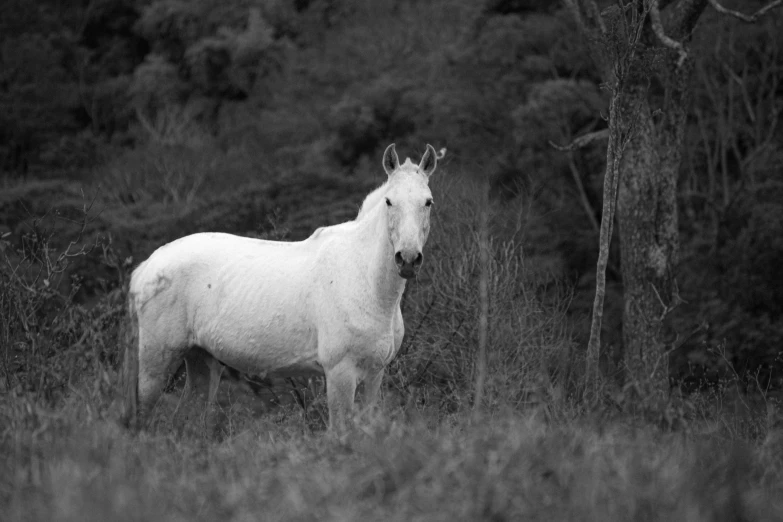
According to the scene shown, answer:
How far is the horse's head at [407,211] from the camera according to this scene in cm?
618

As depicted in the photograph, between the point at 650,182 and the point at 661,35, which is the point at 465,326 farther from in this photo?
the point at 661,35

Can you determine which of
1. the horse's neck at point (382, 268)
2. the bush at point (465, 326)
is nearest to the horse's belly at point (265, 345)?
the horse's neck at point (382, 268)

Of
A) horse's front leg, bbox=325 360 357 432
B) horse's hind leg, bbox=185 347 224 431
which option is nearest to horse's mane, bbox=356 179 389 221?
horse's front leg, bbox=325 360 357 432

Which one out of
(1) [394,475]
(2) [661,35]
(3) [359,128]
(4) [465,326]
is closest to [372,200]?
(1) [394,475]

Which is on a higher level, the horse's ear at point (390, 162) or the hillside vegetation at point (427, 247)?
the horse's ear at point (390, 162)

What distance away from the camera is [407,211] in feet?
20.8

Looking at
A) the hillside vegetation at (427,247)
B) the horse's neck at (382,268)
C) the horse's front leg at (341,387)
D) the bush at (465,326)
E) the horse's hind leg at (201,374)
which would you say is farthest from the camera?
the bush at (465,326)

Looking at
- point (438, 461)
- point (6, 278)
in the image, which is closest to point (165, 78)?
point (6, 278)

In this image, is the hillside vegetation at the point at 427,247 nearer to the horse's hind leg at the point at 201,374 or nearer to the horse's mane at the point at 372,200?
the horse's hind leg at the point at 201,374

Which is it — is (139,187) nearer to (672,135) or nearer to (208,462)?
(672,135)

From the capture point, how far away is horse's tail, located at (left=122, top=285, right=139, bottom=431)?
5562 millimetres

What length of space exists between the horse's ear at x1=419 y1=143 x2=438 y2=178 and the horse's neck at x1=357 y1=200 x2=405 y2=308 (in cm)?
40

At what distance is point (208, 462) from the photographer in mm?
5004

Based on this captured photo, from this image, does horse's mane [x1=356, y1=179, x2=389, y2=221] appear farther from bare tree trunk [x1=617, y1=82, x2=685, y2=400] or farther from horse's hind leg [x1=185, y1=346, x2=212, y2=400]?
bare tree trunk [x1=617, y1=82, x2=685, y2=400]
